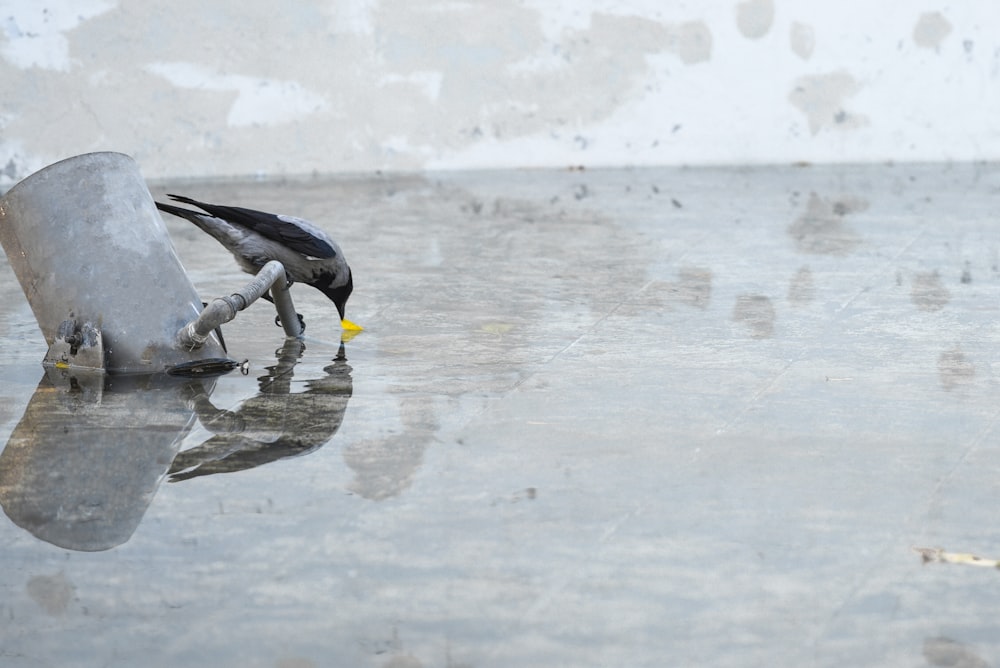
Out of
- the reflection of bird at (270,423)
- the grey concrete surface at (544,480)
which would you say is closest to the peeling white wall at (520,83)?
the grey concrete surface at (544,480)

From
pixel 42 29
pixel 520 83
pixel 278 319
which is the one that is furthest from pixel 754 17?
pixel 278 319

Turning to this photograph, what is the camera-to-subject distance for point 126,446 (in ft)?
8.32

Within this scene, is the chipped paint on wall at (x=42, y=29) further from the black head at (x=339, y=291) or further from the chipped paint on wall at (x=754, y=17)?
the black head at (x=339, y=291)

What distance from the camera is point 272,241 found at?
340 centimetres

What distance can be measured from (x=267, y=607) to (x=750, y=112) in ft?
19.6

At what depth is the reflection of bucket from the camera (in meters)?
3.15

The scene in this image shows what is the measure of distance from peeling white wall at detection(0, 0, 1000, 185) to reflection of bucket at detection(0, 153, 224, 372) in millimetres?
3721

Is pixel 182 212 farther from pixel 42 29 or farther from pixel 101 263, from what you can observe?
pixel 42 29

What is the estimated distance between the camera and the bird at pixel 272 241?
3.37 meters

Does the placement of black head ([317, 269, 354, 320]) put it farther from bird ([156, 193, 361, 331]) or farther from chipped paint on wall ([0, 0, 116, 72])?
chipped paint on wall ([0, 0, 116, 72])

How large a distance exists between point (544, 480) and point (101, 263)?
53.2 inches

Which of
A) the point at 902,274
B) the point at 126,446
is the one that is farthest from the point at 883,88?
the point at 126,446

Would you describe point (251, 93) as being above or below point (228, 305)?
below

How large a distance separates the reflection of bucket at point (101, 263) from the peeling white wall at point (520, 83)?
12.2 feet
